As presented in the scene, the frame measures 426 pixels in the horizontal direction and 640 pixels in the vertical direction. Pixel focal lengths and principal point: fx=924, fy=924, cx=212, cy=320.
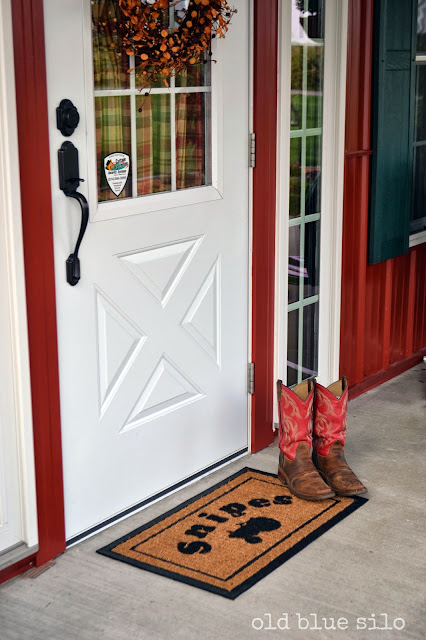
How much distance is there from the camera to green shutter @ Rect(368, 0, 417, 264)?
4.16m

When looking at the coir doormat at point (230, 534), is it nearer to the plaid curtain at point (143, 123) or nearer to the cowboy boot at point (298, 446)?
the cowboy boot at point (298, 446)

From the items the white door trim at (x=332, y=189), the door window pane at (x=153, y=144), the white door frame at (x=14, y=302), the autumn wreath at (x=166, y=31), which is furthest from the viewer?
the white door trim at (x=332, y=189)

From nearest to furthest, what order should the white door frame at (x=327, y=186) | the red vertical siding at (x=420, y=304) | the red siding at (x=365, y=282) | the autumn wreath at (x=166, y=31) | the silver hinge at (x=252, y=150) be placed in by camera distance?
the autumn wreath at (x=166, y=31)
the silver hinge at (x=252, y=150)
the white door frame at (x=327, y=186)
the red siding at (x=365, y=282)
the red vertical siding at (x=420, y=304)

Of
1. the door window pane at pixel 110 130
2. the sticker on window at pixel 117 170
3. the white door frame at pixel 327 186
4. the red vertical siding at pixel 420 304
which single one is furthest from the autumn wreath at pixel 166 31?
the red vertical siding at pixel 420 304

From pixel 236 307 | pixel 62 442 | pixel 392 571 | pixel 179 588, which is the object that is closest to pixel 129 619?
pixel 179 588

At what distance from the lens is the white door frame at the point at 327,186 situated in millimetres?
3656

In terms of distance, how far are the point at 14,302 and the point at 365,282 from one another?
7.27ft

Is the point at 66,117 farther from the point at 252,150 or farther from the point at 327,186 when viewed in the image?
the point at 327,186

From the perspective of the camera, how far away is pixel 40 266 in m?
2.68

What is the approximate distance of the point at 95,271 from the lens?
9.56ft

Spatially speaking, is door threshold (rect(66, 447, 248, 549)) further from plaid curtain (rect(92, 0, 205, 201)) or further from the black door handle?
plaid curtain (rect(92, 0, 205, 201))

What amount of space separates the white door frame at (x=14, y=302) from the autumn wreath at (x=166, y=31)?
0.48 m

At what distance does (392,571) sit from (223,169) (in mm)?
1524

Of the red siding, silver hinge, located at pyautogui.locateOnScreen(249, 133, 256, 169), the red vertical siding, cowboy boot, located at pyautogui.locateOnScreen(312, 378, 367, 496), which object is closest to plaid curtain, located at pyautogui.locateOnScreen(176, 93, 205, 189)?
silver hinge, located at pyautogui.locateOnScreen(249, 133, 256, 169)
